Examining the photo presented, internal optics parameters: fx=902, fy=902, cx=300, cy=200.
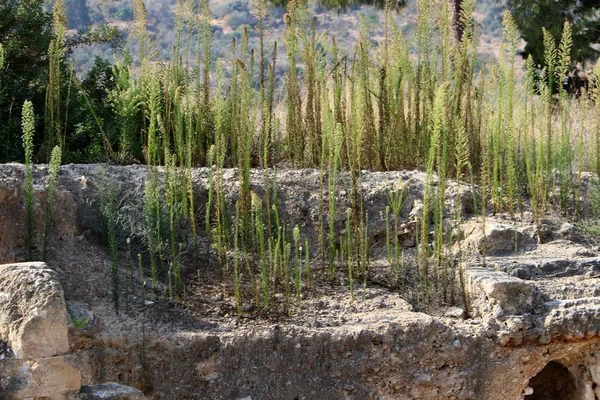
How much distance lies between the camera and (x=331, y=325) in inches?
154

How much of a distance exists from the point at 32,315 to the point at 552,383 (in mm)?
2850

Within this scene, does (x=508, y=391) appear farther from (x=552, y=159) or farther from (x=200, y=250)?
(x=552, y=159)

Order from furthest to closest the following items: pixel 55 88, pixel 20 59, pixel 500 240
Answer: pixel 20 59 → pixel 55 88 → pixel 500 240

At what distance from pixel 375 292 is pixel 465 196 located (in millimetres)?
916

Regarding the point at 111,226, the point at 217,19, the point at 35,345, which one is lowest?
the point at 35,345

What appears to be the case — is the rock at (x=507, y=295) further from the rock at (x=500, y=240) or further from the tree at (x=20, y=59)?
the tree at (x=20, y=59)

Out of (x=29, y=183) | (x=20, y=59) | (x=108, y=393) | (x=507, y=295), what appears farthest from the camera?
(x=20, y=59)

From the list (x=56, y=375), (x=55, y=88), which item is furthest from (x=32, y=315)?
(x=55, y=88)

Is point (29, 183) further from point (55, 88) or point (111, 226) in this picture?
point (55, 88)

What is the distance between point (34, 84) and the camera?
5.45 m

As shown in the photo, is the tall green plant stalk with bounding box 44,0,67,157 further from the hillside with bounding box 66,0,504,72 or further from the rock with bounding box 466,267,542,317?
the hillside with bounding box 66,0,504,72

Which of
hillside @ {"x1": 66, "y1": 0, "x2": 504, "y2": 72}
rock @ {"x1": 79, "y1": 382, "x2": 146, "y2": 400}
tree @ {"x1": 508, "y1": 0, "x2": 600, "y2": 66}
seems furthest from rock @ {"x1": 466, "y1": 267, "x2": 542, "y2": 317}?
hillside @ {"x1": 66, "y1": 0, "x2": 504, "y2": 72}

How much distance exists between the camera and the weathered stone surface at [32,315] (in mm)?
2816

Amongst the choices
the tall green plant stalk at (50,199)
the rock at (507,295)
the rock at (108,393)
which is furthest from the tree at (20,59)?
the rock at (507,295)
